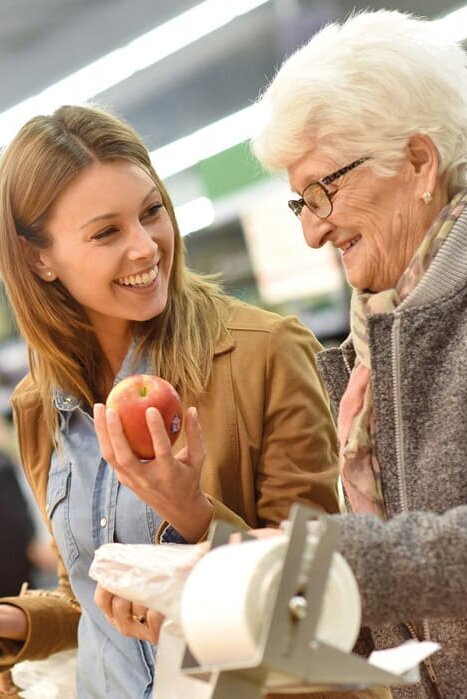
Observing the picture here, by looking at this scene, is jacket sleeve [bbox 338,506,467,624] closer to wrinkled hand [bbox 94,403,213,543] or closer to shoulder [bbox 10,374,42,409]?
wrinkled hand [bbox 94,403,213,543]

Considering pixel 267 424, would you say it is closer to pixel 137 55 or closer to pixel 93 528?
pixel 93 528

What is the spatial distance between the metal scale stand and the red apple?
2.52ft

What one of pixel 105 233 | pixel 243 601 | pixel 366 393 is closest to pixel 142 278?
pixel 105 233

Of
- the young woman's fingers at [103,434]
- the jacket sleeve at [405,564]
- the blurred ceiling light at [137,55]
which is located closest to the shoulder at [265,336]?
the young woman's fingers at [103,434]

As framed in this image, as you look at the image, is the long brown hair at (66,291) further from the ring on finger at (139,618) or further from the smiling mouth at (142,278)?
the ring on finger at (139,618)

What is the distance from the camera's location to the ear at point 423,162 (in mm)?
1811

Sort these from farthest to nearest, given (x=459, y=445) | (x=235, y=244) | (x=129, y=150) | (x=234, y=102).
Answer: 1. (x=234, y=102)
2. (x=235, y=244)
3. (x=129, y=150)
4. (x=459, y=445)

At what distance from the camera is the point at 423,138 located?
1.81 metres

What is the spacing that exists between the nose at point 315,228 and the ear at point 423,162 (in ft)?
0.54

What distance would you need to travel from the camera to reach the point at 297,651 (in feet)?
3.53

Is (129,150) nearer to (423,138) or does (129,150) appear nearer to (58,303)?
(58,303)

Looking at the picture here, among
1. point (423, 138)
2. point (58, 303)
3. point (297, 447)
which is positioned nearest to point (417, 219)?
point (423, 138)

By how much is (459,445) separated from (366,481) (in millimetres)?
260

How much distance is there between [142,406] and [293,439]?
34 centimetres
